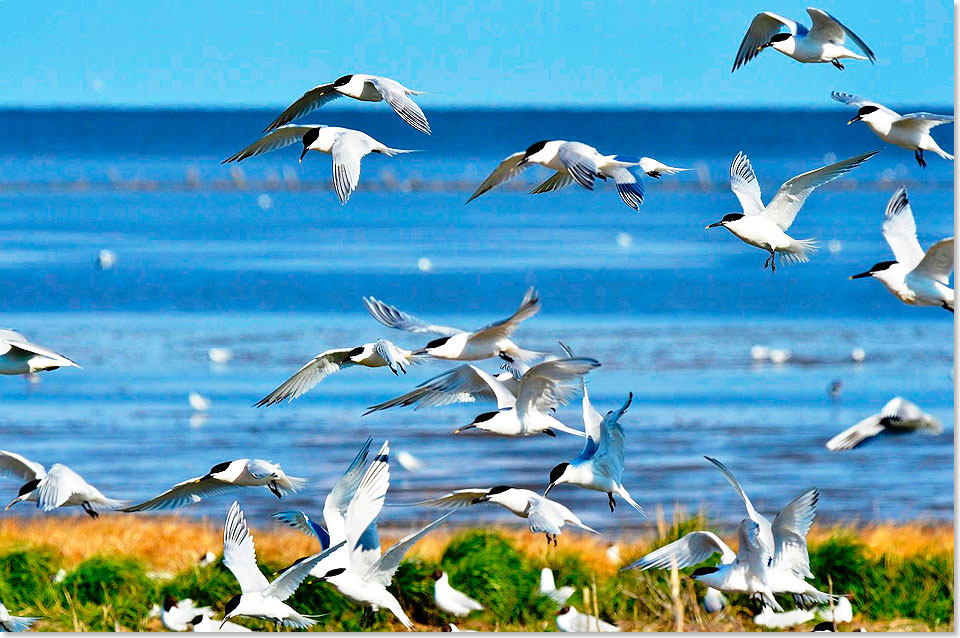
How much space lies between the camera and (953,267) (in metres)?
4.71

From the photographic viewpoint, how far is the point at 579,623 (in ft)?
15.6

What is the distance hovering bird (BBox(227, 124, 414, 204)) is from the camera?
16.4 feet

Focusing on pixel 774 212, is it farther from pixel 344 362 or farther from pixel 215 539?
pixel 215 539

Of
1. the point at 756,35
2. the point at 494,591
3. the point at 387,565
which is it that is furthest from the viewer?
the point at 756,35

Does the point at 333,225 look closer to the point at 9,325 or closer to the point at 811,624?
the point at 9,325

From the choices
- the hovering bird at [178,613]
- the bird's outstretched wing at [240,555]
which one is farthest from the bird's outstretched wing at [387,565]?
the hovering bird at [178,613]

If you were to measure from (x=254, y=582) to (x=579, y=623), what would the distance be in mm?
1111

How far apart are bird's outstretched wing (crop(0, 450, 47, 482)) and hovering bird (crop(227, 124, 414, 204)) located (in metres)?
1.30

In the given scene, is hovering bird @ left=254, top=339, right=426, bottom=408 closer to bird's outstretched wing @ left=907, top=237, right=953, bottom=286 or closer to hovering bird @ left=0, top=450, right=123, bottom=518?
hovering bird @ left=0, top=450, right=123, bottom=518

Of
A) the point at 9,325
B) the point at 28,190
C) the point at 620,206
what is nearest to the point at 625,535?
the point at 9,325

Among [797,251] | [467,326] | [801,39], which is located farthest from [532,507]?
[467,326]

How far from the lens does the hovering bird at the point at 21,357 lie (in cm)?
467

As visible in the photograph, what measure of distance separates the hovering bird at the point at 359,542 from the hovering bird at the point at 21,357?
3.06ft

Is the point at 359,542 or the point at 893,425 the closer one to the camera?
the point at 893,425
